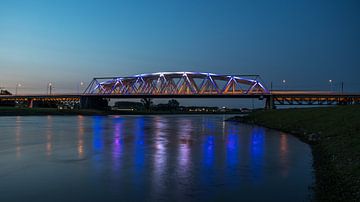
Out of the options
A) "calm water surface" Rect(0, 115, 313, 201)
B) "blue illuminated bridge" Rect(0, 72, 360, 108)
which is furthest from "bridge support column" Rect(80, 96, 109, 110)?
"calm water surface" Rect(0, 115, 313, 201)

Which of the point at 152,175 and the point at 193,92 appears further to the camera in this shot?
the point at 193,92

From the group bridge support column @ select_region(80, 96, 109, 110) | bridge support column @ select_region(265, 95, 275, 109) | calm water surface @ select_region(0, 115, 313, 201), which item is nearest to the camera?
calm water surface @ select_region(0, 115, 313, 201)

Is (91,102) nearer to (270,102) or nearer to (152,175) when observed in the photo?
(270,102)

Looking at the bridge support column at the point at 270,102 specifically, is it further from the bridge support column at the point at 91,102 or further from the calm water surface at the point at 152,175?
the calm water surface at the point at 152,175

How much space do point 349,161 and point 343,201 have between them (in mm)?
5485

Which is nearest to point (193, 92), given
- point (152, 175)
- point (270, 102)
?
point (270, 102)

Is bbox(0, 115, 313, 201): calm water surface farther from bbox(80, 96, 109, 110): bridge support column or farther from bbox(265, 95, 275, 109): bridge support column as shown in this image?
bbox(80, 96, 109, 110): bridge support column

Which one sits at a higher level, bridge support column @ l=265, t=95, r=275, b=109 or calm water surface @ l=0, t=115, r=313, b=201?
bridge support column @ l=265, t=95, r=275, b=109

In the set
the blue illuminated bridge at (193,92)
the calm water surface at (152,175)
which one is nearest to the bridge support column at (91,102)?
the blue illuminated bridge at (193,92)

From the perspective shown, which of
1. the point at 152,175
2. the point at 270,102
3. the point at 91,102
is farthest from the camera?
the point at 91,102

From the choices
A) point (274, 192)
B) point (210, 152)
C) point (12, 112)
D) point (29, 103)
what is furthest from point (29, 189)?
point (29, 103)

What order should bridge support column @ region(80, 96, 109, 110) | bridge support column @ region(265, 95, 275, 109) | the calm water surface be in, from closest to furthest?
the calm water surface
bridge support column @ region(265, 95, 275, 109)
bridge support column @ region(80, 96, 109, 110)

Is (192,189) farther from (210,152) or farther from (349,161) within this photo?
(210,152)

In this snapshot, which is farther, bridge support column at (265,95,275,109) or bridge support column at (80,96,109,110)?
bridge support column at (80,96,109,110)
